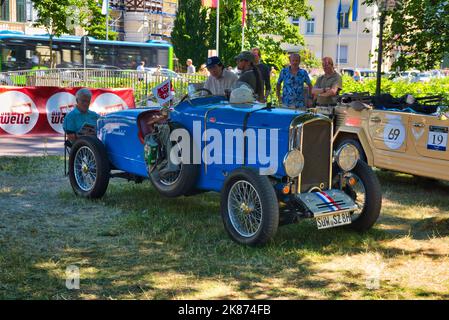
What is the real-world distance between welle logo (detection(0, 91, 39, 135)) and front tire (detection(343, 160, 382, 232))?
913cm

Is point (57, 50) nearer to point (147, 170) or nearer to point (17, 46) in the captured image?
point (17, 46)

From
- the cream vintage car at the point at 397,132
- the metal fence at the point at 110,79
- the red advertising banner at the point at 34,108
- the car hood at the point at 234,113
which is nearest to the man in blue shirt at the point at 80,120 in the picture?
the car hood at the point at 234,113

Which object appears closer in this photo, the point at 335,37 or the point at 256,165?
the point at 256,165

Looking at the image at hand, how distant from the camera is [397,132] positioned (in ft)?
28.9

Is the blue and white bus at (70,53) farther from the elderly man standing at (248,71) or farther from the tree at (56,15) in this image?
the elderly man standing at (248,71)

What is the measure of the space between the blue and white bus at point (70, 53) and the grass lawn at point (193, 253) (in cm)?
2195

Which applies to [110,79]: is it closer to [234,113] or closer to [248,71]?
[248,71]

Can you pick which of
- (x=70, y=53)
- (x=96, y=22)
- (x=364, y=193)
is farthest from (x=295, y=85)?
(x=96, y=22)

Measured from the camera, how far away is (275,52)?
3819 cm

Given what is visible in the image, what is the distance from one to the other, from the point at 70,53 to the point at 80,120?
23.1 meters

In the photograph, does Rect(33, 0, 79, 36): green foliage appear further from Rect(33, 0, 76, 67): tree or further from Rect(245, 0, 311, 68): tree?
Rect(245, 0, 311, 68): tree

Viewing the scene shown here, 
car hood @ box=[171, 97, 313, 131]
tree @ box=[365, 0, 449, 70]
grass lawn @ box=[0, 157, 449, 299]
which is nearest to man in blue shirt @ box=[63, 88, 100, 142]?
grass lawn @ box=[0, 157, 449, 299]

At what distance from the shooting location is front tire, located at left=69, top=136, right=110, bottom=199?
773cm

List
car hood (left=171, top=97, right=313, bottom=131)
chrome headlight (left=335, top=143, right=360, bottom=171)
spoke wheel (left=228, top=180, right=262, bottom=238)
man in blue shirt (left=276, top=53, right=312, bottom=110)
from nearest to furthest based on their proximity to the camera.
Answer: spoke wheel (left=228, top=180, right=262, bottom=238)
car hood (left=171, top=97, right=313, bottom=131)
chrome headlight (left=335, top=143, right=360, bottom=171)
man in blue shirt (left=276, top=53, right=312, bottom=110)
